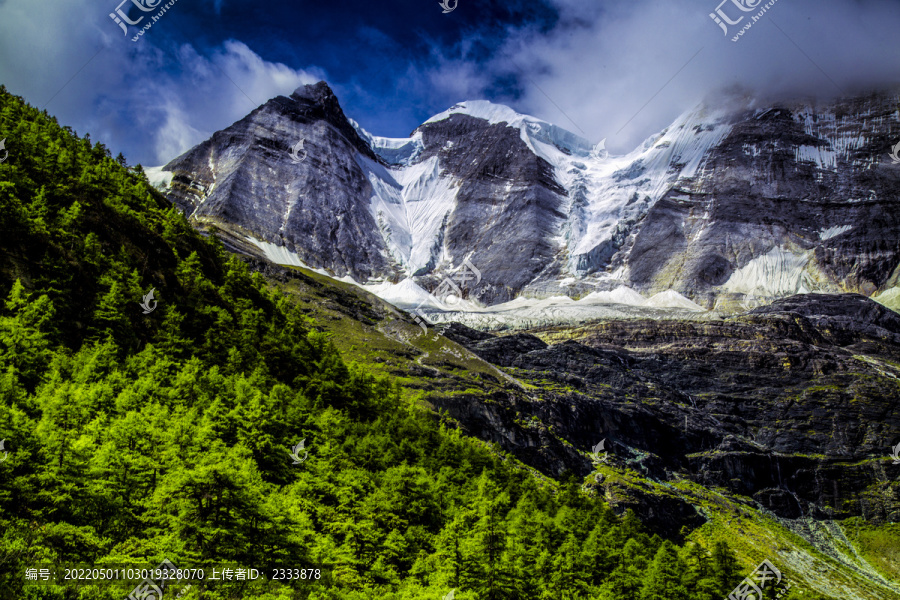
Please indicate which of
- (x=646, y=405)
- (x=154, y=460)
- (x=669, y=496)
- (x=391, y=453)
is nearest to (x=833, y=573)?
(x=669, y=496)

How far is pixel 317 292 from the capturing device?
159m

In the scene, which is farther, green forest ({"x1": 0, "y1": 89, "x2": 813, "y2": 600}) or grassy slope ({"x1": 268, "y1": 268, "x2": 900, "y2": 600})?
grassy slope ({"x1": 268, "y1": 268, "x2": 900, "y2": 600})

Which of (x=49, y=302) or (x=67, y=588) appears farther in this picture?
(x=49, y=302)

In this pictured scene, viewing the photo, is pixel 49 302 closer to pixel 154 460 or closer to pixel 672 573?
pixel 154 460

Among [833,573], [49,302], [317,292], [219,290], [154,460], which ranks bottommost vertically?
[833,573]

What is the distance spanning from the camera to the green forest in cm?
2977

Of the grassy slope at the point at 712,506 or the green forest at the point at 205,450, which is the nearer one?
the green forest at the point at 205,450

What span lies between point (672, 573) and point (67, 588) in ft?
182

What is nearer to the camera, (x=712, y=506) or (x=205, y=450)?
(x=205, y=450)

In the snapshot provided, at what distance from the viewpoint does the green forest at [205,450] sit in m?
29.8

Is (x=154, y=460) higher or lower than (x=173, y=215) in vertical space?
lower

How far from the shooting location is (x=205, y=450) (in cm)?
3725

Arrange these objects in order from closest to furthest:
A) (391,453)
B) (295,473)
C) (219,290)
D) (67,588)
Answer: (67,588) < (295,473) < (391,453) < (219,290)

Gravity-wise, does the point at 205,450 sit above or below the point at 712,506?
below
